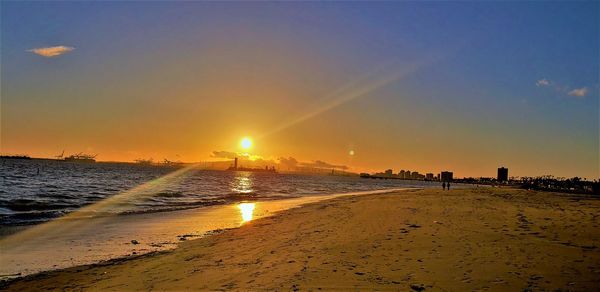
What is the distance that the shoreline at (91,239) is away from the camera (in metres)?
12.4

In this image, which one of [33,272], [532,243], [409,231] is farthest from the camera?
[409,231]

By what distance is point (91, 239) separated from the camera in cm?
1667

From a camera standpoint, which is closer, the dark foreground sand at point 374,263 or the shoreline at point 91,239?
the dark foreground sand at point 374,263

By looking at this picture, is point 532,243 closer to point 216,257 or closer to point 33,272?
point 216,257

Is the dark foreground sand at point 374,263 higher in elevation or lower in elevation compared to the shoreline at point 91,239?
higher

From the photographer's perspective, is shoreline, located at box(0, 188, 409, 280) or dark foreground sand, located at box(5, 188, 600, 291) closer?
dark foreground sand, located at box(5, 188, 600, 291)

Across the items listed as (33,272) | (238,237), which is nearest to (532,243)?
(238,237)

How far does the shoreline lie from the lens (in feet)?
40.6

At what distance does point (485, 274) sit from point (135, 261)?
9852 mm

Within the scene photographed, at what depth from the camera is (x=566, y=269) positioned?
8.83 m

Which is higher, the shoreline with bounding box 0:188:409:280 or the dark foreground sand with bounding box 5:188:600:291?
the dark foreground sand with bounding box 5:188:600:291

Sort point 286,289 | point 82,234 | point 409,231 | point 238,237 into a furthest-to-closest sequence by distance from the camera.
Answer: point 82,234 → point 238,237 → point 409,231 → point 286,289

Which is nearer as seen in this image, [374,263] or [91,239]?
→ [374,263]

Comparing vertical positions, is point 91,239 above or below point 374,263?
below
